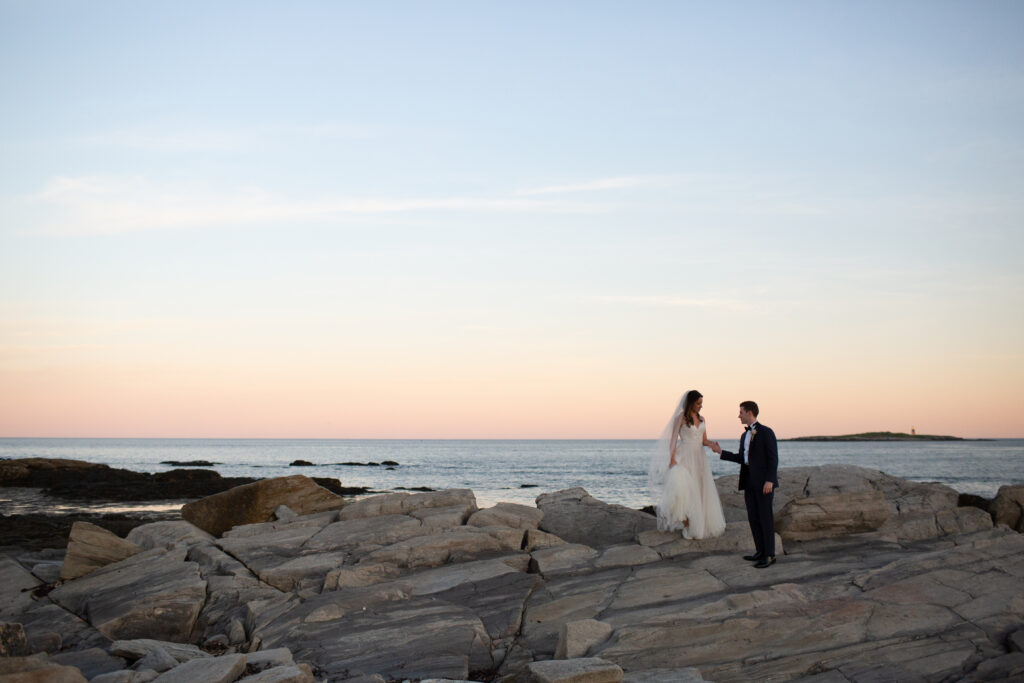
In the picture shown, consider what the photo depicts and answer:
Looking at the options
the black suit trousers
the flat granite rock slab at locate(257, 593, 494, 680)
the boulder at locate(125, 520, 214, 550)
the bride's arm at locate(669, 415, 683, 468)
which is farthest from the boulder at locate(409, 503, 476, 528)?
the black suit trousers

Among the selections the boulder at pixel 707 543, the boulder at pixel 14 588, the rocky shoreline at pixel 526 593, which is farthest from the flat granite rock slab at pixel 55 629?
the boulder at pixel 707 543

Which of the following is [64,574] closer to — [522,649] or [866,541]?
[522,649]

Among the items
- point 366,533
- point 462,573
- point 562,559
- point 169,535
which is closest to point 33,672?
point 462,573

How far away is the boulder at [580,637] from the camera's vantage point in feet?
31.4

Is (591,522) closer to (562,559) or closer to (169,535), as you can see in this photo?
(562,559)

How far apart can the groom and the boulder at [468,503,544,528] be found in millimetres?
4568

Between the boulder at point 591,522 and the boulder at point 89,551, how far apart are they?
866 cm

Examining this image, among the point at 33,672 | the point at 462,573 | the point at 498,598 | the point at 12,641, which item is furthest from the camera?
the point at 462,573

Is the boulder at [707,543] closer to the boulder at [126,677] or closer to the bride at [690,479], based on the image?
the bride at [690,479]

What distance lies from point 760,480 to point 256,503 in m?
11.7

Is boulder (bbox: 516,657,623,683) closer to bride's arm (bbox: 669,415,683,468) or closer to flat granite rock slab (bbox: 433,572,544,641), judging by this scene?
flat granite rock slab (bbox: 433,572,544,641)

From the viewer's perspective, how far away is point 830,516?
14164 mm

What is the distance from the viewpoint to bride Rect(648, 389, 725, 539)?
13633 mm

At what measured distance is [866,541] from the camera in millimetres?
13859
